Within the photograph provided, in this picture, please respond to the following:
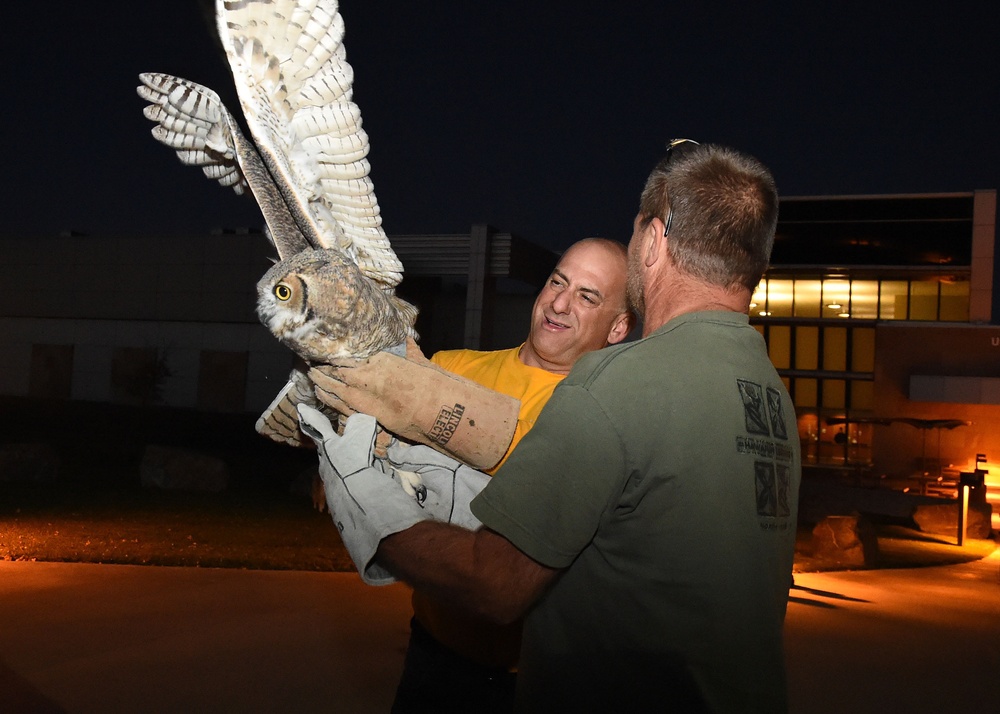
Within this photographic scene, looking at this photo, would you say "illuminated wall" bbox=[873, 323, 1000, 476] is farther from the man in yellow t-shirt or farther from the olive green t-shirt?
the olive green t-shirt

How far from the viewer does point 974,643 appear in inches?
228

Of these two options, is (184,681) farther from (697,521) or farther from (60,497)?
(60,497)

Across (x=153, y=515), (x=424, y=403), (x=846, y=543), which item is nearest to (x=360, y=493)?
(x=424, y=403)

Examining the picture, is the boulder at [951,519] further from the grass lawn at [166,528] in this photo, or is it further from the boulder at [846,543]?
the grass lawn at [166,528]

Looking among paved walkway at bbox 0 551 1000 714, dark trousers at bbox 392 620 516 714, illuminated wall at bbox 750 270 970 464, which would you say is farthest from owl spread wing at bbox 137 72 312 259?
illuminated wall at bbox 750 270 970 464

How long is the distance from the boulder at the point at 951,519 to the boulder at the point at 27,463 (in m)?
13.6

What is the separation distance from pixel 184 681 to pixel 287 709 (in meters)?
0.72

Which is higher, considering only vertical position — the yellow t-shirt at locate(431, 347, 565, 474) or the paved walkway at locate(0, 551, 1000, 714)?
the yellow t-shirt at locate(431, 347, 565, 474)

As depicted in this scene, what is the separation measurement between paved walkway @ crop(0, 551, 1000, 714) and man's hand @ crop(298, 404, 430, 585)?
2808mm

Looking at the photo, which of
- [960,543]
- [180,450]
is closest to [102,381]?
[180,450]

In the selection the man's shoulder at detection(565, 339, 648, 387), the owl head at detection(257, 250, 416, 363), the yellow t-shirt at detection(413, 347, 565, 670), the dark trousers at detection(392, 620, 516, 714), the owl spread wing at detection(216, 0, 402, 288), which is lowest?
the dark trousers at detection(392, 620, 516, 714)

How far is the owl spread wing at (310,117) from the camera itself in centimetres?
247

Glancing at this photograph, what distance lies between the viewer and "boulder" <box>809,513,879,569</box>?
8.85m

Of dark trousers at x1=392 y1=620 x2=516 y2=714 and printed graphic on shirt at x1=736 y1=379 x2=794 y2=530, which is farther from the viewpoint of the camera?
dark trousers at x1=392 y1=620 x2=516 y2=714
